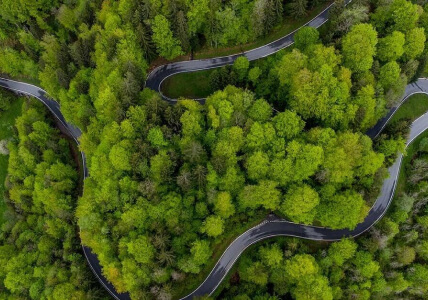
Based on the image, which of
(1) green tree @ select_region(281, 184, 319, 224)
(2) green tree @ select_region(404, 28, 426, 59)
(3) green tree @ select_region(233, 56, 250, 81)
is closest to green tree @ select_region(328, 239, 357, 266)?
(1) green tree @ select_region(281, 184, 319, 224)

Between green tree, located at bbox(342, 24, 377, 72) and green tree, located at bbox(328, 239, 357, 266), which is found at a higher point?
green tree, located at bbox(342, 24, 377, 72)

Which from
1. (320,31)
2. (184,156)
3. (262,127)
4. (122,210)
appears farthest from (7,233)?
(320,31)

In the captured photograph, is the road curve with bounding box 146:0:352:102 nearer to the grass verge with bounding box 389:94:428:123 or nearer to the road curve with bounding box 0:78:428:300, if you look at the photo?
the grass verge with bounding box 389:94:428:123

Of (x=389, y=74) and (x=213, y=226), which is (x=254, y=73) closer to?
(x=389, y=74)

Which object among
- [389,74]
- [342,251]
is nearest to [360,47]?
[389,74]

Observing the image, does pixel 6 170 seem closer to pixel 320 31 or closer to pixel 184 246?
pixel 184 246
